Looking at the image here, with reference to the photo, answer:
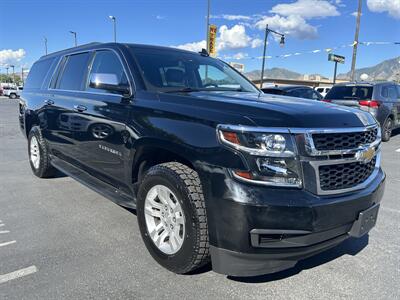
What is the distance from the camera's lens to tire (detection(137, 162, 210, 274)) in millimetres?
2592

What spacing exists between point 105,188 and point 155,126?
1.23m

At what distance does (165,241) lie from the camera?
10.00 feet

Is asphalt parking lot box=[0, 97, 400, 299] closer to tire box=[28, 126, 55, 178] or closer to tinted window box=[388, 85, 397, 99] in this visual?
tire box=[28, 126, 55, 178]

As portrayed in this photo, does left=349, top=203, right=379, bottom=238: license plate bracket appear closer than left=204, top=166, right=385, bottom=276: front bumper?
No

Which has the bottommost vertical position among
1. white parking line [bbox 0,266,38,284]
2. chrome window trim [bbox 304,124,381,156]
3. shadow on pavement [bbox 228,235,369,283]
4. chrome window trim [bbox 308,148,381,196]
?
white parking line [bbox 0,266,38,284]


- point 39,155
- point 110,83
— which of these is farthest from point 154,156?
point 39,155

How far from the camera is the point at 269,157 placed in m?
2.34

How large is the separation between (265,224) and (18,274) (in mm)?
2021

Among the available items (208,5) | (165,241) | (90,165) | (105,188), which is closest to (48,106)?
(90,165)

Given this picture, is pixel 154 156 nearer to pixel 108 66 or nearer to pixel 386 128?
pixel 108 66

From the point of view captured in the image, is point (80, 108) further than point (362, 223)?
Yes

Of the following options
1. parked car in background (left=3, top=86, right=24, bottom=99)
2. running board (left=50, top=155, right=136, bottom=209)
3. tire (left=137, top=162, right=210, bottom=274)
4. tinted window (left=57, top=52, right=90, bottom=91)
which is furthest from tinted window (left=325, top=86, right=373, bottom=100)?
parked car in background (left=3, top=86, right=24, bottom=99)

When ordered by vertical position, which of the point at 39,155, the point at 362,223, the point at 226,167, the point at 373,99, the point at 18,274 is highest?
the point at 373,99

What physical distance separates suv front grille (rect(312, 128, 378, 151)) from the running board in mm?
1853
